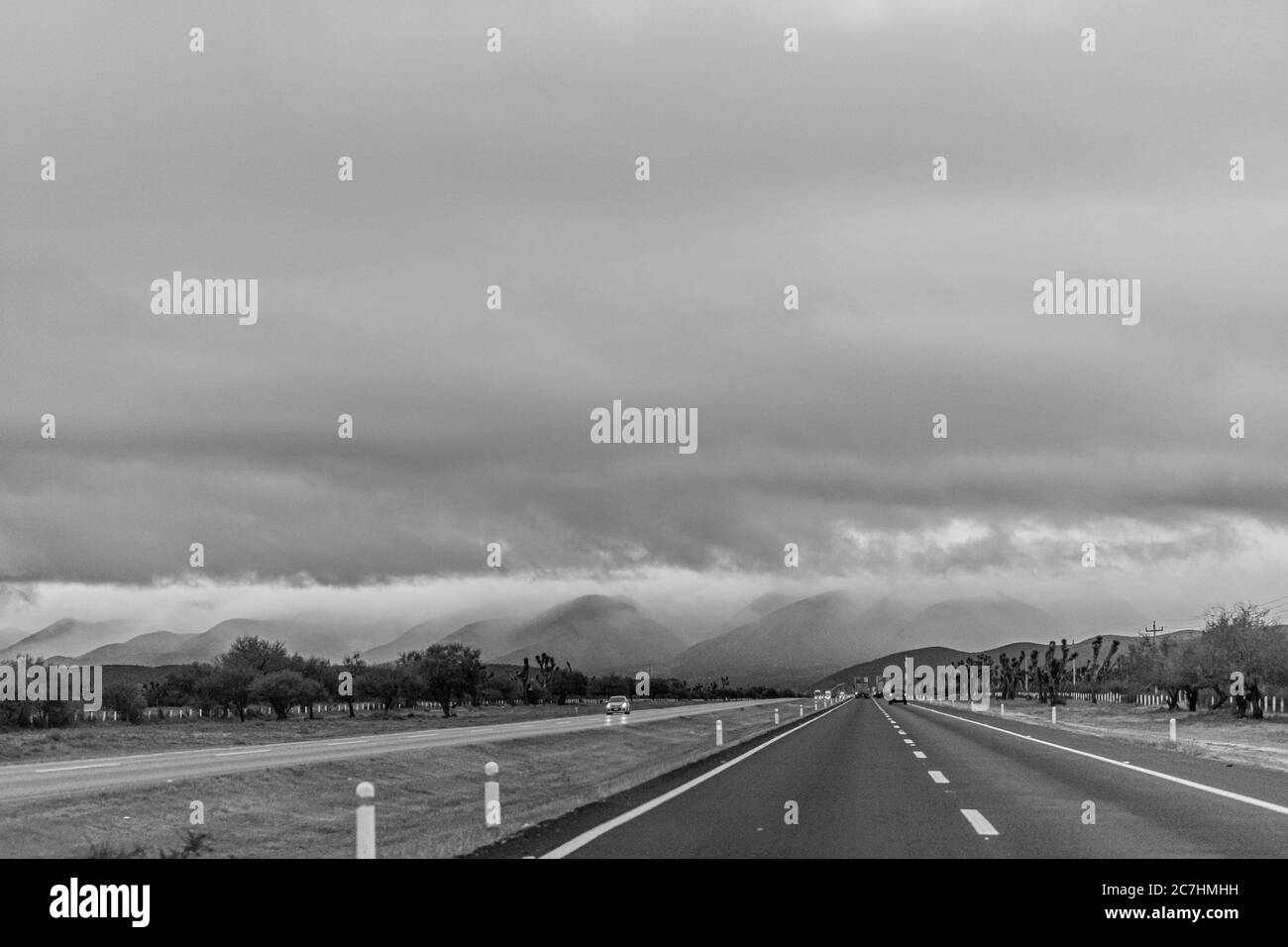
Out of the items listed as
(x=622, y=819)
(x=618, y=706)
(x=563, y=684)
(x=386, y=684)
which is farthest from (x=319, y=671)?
(x=622, y=819)

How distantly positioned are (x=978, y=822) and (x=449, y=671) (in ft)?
314

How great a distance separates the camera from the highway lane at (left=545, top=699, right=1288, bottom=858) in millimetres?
13570

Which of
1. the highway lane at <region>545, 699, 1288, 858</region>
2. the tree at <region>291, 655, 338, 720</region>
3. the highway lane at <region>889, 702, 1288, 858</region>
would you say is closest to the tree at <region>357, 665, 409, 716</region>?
the tree at <region>291, 655, 338, 720</region>

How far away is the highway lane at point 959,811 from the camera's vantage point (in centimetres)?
1357

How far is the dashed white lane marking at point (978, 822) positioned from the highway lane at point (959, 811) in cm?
2

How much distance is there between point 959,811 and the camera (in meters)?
17.4

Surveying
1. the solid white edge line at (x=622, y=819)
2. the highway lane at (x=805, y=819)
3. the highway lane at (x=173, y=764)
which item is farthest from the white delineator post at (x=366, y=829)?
the highway lane at (x=173, y=764)

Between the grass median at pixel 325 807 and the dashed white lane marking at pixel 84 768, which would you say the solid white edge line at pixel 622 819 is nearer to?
the grass median at pixel 325 807

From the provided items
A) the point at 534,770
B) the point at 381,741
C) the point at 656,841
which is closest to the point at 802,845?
the point at 656,841

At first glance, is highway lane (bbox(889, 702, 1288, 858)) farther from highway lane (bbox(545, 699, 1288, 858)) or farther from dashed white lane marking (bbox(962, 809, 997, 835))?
dashed white lane marking (bbox(962, 809, 997, 835))

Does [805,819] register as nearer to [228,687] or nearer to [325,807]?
[325,807]
